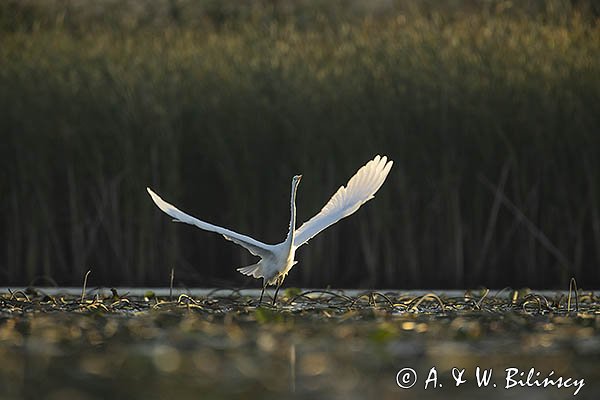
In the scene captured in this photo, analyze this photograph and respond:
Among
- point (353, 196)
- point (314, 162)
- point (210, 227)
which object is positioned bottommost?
point (210, 227)

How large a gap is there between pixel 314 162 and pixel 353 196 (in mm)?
1749

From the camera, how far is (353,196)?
24.4 ft

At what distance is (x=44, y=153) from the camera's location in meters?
9.20

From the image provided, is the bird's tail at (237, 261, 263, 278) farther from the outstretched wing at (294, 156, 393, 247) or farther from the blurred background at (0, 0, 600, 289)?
the blurred background at (0, 0, 600, 289)

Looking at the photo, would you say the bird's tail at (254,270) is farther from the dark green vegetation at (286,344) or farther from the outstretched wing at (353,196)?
the outstretched wing at (353,196)

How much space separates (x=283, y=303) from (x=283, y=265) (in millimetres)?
188

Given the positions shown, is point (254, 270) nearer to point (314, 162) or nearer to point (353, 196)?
point (353, 196)

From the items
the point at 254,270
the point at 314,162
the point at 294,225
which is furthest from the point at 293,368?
the point at 314,162

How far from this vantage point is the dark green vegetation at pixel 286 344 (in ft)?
14.1

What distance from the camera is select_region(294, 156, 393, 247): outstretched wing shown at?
287 inches

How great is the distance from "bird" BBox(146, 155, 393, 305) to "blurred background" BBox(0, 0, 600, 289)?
1.42 meters

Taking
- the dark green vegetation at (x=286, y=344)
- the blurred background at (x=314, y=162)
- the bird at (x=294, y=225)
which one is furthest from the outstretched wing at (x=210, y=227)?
the blurred background at (x=314, y=162)

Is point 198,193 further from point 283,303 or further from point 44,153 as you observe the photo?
point 283,303

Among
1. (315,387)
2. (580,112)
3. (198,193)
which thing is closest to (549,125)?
(580,112)
